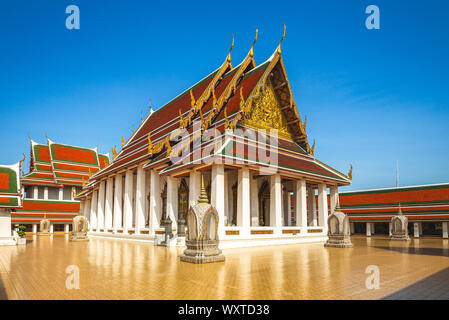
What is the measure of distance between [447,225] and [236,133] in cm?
2038

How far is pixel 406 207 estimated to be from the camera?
28.7m

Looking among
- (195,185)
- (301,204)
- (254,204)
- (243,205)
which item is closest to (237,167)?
(243,205)

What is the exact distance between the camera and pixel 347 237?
16250 millimetres

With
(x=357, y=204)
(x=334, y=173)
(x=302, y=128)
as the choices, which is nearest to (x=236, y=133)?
(x=302, y=128)

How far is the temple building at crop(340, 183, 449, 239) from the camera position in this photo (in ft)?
87.9

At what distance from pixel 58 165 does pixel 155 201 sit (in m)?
28.5

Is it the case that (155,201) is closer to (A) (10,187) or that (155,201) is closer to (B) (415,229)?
(A) (10,187)

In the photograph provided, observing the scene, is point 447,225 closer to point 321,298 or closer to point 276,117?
point 276,117

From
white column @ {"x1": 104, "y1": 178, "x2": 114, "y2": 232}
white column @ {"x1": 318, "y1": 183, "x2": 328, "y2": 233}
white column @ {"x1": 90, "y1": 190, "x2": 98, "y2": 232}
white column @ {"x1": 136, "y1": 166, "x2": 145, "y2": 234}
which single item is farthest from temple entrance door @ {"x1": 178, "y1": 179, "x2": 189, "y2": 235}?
white column @ {"x1": 90, "y1": 190, "x2": 98, "y2": 232}

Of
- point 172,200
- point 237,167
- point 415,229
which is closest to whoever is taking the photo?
point 237,167

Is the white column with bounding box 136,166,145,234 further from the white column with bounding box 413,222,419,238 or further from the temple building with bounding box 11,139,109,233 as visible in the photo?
the white column with bounding box 413,222,419,238

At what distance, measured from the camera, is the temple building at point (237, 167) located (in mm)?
16312

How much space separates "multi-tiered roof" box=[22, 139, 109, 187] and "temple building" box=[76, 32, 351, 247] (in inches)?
764

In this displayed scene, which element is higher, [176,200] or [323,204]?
[176,200]
